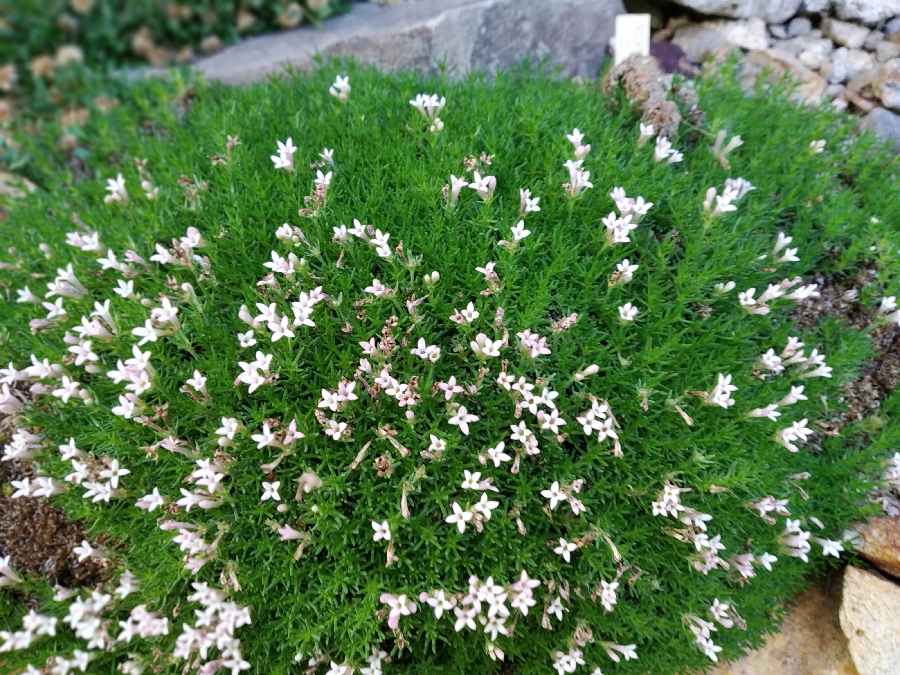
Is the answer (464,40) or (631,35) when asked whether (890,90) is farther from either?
(464,40)

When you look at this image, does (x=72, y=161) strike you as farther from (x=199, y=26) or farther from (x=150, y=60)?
(x=199, y=26)

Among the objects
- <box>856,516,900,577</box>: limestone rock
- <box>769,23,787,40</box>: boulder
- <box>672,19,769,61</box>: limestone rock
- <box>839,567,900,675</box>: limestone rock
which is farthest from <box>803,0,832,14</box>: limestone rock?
<box>839,567,900,675</box>: limestone rock

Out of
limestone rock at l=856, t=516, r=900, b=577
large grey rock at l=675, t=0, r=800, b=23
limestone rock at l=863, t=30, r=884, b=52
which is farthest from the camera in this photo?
large grey rock at l=675, t=0, r=800, b=23

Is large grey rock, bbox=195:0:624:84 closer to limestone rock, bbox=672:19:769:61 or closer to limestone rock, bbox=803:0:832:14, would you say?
limestone rock, bbox=672:19:769:61

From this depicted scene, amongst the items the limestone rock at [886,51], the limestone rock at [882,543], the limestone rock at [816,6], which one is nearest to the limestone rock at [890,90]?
the limestone rock at [886,51]

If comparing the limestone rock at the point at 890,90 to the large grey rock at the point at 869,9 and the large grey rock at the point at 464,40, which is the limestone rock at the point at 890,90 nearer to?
the large grey rock at the point at 869,9

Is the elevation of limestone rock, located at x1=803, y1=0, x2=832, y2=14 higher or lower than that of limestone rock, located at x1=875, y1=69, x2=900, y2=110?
higher

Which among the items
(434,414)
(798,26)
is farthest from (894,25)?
(434,414)
